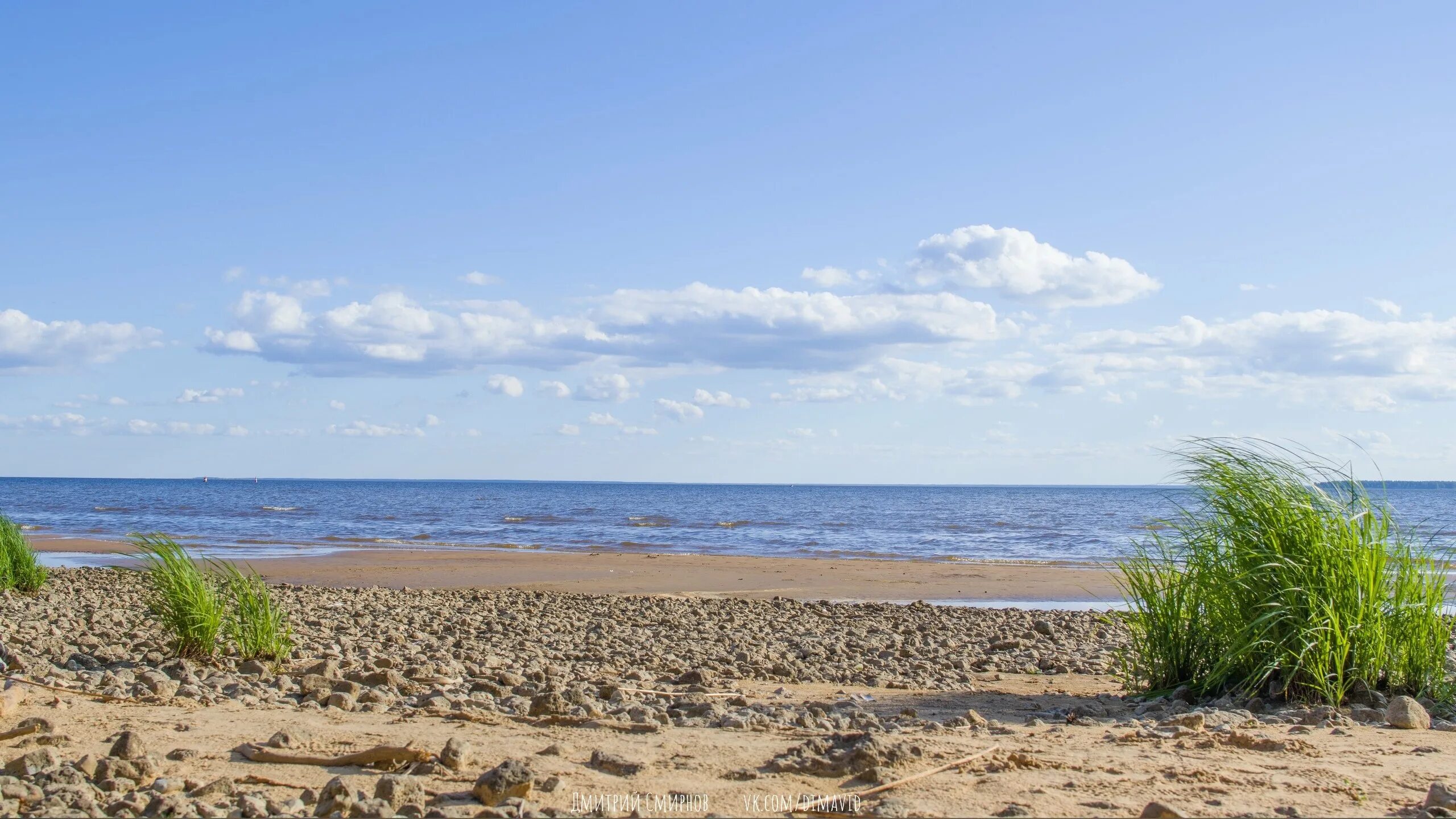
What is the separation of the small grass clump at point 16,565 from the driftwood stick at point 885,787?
1349 centimetres

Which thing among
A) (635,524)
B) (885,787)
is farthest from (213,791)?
(635,524)

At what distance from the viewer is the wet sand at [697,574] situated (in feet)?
61.4

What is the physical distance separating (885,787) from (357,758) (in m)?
2.45

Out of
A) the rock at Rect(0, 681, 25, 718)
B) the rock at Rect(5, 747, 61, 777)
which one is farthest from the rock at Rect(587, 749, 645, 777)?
the rock at Rect(0, 681, 25, 718)

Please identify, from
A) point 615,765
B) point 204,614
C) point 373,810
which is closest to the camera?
point 373,810

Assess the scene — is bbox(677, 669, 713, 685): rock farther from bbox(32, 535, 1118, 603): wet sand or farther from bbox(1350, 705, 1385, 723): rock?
bbox(32, 535, 1118, 603): wet sand

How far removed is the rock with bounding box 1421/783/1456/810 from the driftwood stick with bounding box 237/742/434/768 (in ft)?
14.0

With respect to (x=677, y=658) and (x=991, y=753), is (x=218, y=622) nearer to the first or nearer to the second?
(x=677, y=658)

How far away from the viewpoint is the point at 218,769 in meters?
4.77

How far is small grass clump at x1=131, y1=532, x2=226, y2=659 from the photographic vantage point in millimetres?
7793

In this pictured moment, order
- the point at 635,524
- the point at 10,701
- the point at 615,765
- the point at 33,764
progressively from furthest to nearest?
the point at 635,524
the point at 10,701
the point at 615,765
the point at 33,764

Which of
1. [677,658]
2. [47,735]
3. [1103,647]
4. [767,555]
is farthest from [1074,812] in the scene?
[767,555]

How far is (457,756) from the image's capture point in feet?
15.6

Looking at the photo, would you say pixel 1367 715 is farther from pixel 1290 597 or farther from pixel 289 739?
pixel 289 739
